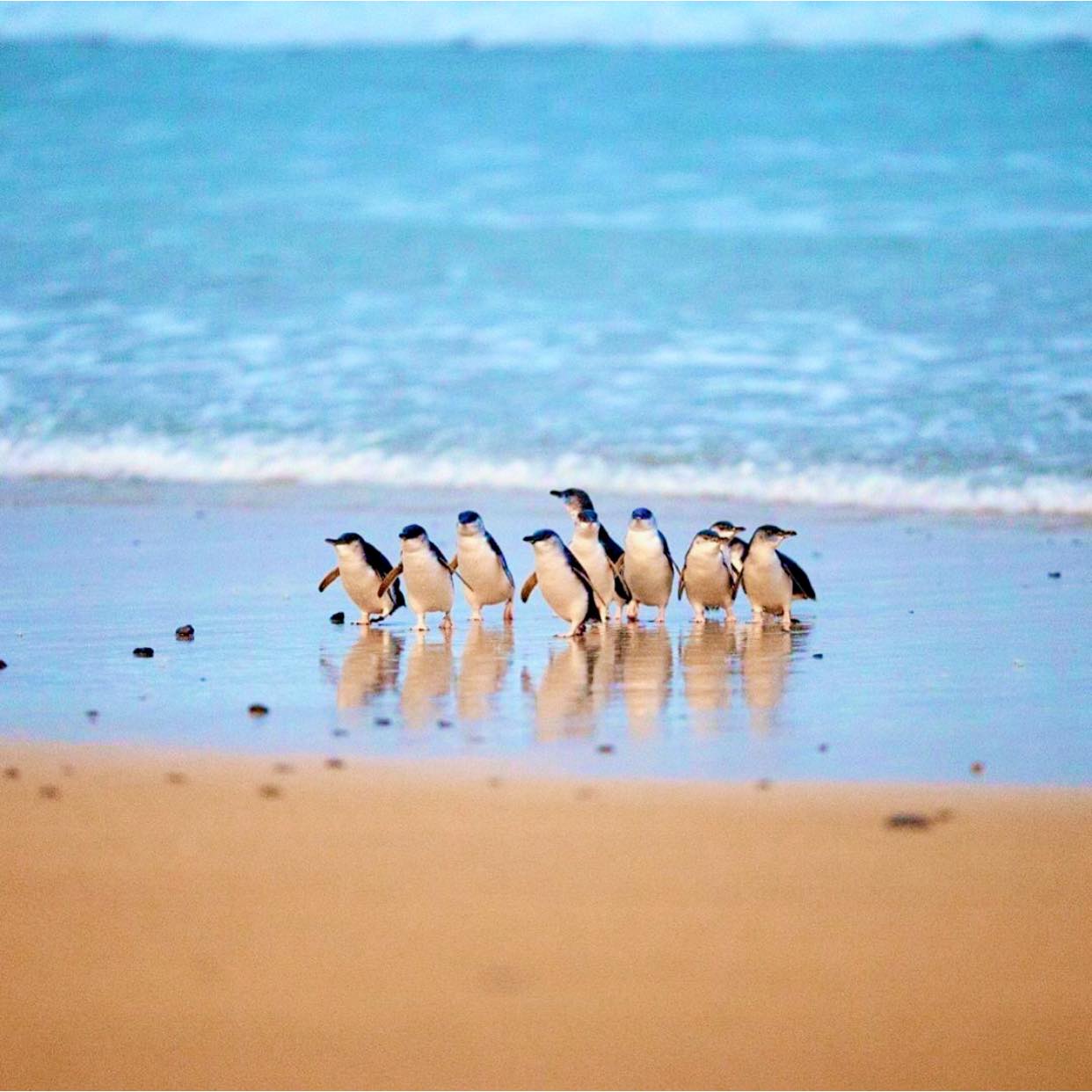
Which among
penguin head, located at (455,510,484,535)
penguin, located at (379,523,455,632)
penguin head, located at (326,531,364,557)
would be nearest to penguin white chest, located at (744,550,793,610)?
penguin head, located at (455,510,484,535)

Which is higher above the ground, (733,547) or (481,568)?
(733,547)

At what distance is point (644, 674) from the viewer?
695 cm

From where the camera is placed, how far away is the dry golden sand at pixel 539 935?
12.2 feet

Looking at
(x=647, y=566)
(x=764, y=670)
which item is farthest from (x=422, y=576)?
(x=764, y=670)

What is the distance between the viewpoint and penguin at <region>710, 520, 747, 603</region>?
27.2 ft

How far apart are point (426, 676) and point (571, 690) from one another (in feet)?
2.04

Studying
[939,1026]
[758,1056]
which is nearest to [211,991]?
[758,1056]

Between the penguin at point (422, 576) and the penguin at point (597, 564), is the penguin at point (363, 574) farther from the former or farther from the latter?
the penguin at point (597, 564)

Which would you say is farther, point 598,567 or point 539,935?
point 598,567

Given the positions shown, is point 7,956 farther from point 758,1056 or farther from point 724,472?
point 724,472

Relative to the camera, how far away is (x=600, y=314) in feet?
58.0

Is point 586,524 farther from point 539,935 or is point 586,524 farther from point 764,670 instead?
point 539,935

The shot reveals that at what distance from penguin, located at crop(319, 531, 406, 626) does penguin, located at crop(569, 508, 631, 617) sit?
2.63ft

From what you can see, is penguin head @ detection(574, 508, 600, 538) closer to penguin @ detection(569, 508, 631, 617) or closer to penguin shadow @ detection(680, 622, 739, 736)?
penguin @ detection(569, 508, 631, 617)
